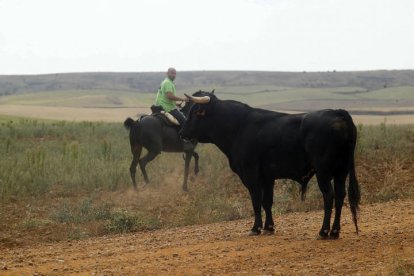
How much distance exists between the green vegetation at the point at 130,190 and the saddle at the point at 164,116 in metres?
1.47

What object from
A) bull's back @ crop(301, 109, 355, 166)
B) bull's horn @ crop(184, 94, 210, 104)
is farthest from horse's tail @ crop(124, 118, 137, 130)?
bull's back @ crop(301, 109, 355, 166)

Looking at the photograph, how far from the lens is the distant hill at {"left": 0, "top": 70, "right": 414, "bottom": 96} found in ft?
406

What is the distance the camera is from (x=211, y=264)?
7836 millimetres

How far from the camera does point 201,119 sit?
10.8m

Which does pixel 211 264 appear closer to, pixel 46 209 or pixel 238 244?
pixel 238 244

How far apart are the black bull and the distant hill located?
10717 cm

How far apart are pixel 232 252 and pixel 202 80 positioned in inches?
5093

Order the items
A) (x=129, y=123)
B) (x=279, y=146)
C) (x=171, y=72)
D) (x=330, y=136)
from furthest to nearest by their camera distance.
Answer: (x=129, y=123)
(x=171, y=72)
(x=279, y=146)
(x=330, y=136)

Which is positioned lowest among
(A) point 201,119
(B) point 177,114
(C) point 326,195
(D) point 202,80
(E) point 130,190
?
(E) point 130,190

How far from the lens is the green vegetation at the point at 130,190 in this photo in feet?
39.0

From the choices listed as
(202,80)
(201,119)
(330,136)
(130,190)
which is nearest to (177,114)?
(130,190)

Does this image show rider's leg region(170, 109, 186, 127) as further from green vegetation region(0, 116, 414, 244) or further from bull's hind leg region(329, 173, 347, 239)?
bull's hind leg region(329, 173, 347, 239)

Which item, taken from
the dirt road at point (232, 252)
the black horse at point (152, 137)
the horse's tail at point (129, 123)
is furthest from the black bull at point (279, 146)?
the horse's tail at point (129, 123)

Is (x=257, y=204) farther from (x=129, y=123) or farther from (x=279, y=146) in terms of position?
(x=129, y=123)
